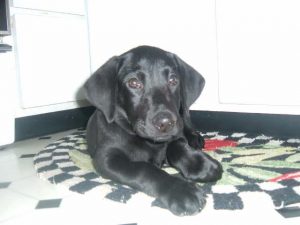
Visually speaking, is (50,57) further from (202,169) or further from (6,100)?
(202,169)

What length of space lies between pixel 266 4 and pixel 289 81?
1.84ft

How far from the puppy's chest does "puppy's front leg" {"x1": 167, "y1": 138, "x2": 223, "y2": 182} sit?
0.05 m

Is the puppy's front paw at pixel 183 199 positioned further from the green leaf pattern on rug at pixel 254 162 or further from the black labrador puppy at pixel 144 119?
the green leaf pattern on rug at pixel 254 162

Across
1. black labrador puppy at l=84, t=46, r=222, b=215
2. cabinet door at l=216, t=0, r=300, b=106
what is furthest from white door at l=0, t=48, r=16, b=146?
cabinet door at l=216, t=0, r=300, b=106

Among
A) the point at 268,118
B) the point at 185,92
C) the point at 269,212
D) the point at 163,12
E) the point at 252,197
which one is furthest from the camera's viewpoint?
the point at 163,12

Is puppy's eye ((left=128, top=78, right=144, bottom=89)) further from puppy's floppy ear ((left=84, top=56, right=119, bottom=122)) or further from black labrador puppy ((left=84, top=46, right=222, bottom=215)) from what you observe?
puppy's floppy ear ((left=84, top=56, right=119, bottom=122))

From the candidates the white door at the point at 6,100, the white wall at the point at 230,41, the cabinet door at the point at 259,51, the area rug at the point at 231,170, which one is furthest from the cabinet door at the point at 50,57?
the cabinet door at the point at 259,51

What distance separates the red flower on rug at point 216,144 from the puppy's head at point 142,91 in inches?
24.8

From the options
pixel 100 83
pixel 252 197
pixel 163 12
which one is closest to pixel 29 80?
pixel 163 12

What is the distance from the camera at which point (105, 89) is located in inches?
77.7

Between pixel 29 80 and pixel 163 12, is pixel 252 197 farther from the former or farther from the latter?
A: pixel 29 80

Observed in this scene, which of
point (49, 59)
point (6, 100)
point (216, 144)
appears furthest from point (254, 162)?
point (49, 59)

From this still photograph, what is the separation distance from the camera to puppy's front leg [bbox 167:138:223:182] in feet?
5.94

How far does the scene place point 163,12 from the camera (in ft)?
10.4
